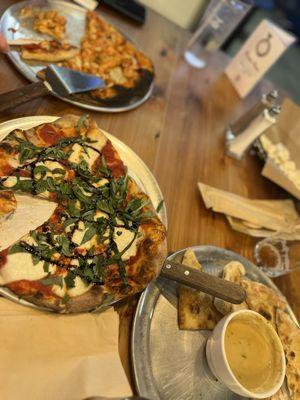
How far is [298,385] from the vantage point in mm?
921

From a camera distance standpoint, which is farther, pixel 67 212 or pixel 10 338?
pixel 67 212

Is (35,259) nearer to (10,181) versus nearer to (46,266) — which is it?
(46,266)

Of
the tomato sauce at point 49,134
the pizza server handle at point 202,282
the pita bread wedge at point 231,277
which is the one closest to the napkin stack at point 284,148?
the pita bread wedge at point 231,277

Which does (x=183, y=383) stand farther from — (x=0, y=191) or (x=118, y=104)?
(x=118, y=104)

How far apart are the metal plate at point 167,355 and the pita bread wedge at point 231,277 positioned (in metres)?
0.08

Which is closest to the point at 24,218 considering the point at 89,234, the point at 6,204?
the point at 6,204

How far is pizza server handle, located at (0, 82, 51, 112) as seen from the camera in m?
0.97

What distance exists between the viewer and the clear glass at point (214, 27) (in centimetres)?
174

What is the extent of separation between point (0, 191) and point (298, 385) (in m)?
0.87

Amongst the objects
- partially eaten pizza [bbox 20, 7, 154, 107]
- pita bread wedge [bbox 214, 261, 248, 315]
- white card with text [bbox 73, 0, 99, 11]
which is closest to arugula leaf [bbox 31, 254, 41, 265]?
pita bread wedge [bbox 214, 261, 248, 315]

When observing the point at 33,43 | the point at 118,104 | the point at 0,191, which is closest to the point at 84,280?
the point at 0,191

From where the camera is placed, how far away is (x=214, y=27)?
1.84 metres

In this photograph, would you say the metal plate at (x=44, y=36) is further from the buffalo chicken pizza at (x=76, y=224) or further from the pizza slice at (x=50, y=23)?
the buffalo chicken pizza at (x=76, y=224)

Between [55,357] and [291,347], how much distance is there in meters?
0.62
